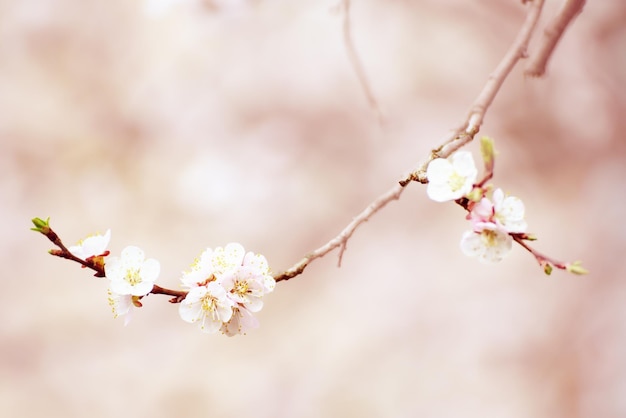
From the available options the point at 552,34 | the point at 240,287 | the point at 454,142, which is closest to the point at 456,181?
the point at 454,142

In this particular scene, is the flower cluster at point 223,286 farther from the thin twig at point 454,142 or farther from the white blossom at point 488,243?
the white blossom at point 488,243

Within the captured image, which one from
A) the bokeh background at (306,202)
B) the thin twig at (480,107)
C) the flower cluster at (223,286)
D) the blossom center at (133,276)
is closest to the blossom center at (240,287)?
the flower cluster at (223,286)

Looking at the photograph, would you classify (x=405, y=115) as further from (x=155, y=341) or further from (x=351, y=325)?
(x=155, y=341)

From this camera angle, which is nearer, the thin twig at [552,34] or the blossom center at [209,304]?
the blossom center at [209,304]

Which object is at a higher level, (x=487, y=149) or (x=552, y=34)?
(x=552, y=34)

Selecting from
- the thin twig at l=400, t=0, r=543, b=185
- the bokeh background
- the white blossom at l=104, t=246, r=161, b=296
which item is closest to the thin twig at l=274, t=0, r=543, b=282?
the thin twig at l=400, t=0, r=543, b=185

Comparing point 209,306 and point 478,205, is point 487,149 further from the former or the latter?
point 209,306
